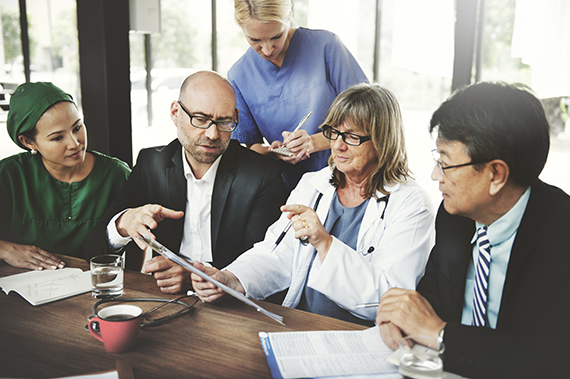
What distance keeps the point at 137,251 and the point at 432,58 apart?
2.26 metres

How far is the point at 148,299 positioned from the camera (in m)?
1.43

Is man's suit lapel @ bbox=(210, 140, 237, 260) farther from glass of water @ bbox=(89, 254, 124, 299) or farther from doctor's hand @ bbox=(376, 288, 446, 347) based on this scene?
doctor's hand @ bbox=(376, 288, 446, 347)

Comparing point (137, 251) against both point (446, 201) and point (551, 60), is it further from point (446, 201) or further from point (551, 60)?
point (551, 60)

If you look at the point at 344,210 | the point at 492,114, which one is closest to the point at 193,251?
the point at 344,210

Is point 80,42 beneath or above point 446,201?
above

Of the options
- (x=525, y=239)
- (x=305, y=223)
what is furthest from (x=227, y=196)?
(x=525, y=239)

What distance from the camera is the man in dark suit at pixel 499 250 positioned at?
3.56ft

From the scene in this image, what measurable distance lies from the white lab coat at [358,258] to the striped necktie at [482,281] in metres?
0.28

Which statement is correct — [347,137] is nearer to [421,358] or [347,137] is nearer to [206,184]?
[206,184]

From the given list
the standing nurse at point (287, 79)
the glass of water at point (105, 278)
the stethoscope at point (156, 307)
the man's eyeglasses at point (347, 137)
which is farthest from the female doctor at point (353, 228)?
the standing nurse at point (287, 79)

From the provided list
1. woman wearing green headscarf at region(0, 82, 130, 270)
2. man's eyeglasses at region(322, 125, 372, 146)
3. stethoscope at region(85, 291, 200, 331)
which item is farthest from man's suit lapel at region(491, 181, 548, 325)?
woman wearing green headscarf at region(0, 82, 130, 270)

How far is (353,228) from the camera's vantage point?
1874 millimetres

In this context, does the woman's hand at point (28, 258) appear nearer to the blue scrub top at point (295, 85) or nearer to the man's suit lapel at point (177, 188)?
the man's suit lapel at point (177, 188)

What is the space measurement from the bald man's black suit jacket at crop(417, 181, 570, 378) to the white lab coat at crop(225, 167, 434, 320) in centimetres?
24
